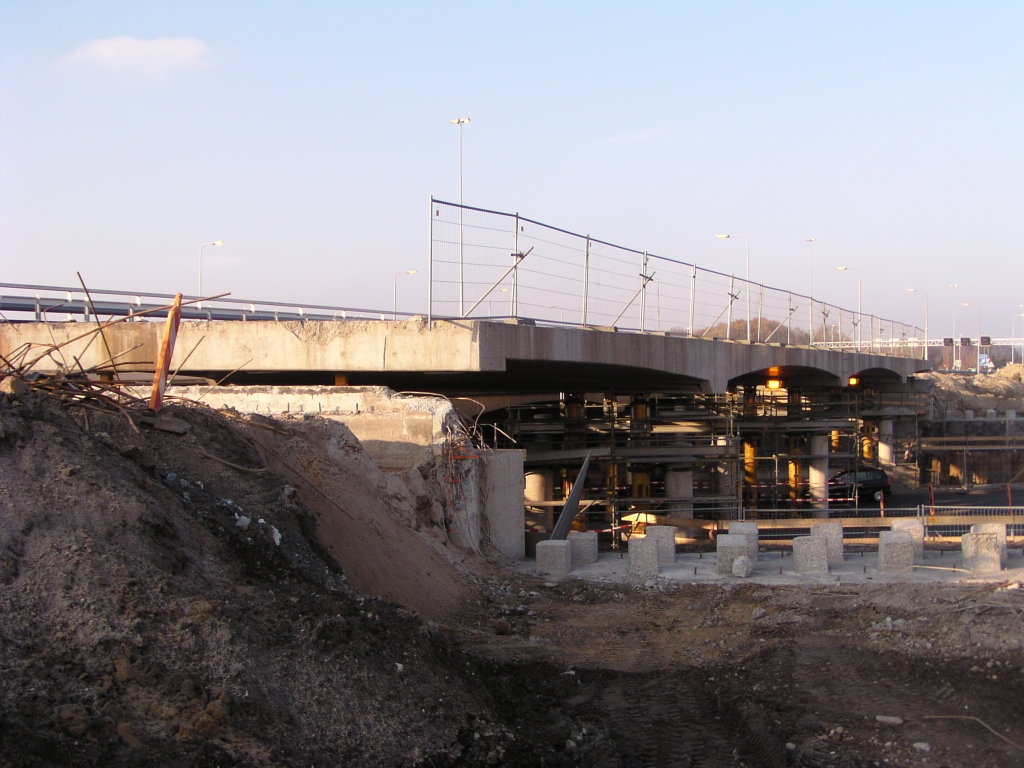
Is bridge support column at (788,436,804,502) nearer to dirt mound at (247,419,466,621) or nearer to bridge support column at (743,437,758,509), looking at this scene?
bridge support column at (743,437,758,509)

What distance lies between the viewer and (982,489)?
124 ft

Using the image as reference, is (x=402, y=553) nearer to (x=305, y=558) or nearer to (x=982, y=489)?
(x=305, y=558)

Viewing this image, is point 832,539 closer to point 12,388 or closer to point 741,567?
point 741,567

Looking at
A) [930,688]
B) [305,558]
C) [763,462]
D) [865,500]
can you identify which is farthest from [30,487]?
[763,462]

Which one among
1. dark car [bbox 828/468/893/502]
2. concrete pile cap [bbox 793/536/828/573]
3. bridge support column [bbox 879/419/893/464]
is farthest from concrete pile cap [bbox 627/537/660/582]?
bridge support column [bbox 879/419/893/464]

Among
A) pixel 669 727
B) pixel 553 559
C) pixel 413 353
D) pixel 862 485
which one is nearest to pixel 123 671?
pixel 669 727

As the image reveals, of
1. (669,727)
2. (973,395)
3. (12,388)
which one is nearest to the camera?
(669,727)

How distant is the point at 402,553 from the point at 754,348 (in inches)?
742

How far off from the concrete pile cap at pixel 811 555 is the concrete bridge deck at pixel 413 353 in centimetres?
599

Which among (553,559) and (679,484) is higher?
(553,559)

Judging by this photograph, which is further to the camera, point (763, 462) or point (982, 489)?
point (763, 462)

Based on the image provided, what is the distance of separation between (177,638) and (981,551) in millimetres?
11159

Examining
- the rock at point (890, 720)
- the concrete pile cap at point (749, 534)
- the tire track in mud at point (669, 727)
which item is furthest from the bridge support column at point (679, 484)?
the rock at point (890, 720)

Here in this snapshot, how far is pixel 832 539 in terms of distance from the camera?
1322 cm
